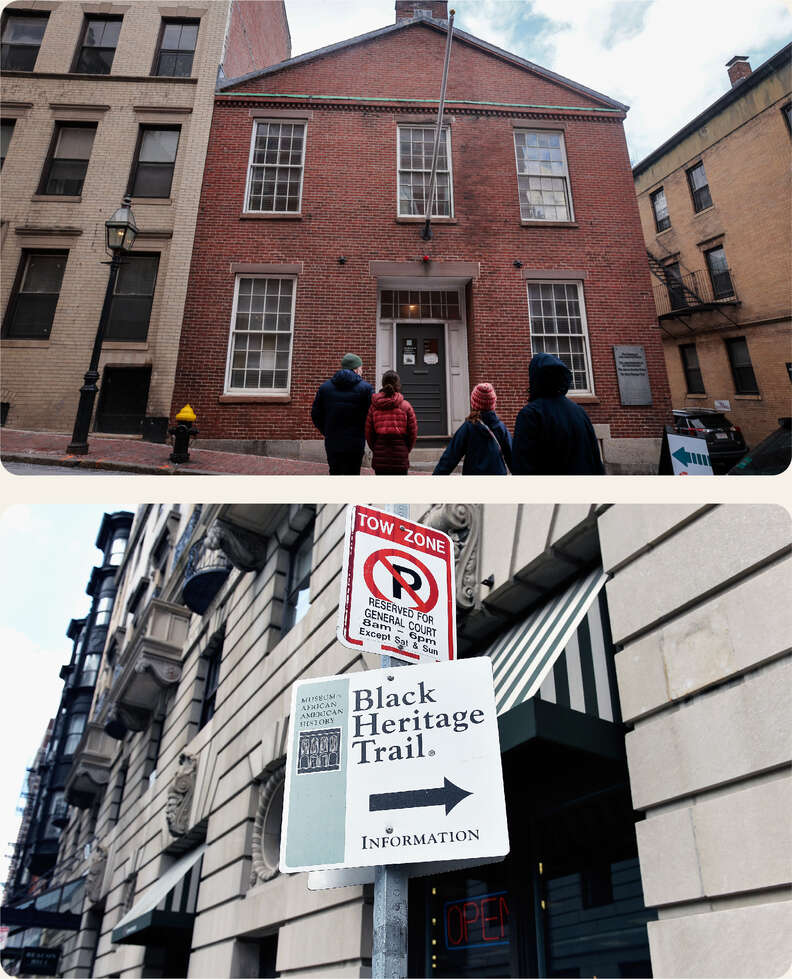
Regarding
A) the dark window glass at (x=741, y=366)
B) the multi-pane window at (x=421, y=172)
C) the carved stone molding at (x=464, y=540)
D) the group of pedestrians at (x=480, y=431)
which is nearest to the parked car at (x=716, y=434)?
the dark window glass at (x=741, y=366)

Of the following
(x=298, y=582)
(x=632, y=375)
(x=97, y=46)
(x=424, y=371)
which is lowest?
(x=298, y=582)

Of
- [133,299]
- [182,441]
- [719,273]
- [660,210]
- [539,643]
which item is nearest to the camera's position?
[539,643]

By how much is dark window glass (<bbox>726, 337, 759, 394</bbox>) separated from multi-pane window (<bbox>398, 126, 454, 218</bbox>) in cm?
1307

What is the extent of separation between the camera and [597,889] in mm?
5672

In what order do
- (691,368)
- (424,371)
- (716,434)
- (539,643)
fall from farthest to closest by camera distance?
(691,368) → (716,434) → (424,371) → (539,643)

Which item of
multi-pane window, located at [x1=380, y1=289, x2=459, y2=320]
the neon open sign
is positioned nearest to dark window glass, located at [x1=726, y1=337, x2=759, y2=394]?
multi-pane window, located at [x1=380, y1=289, x2=459, y2=320]

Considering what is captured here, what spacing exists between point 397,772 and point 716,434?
62.6 ft

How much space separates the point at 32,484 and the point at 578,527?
4.60m

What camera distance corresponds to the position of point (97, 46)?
2206cm

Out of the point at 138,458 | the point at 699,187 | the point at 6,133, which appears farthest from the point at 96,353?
the point at 699,187

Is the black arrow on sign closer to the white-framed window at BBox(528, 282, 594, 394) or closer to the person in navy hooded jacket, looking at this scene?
the person in navy hooded jacket

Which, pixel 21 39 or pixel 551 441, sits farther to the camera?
pixel 21 39

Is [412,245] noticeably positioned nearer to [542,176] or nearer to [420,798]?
A: [542,176]

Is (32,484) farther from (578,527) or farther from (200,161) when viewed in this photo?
(200,161)
